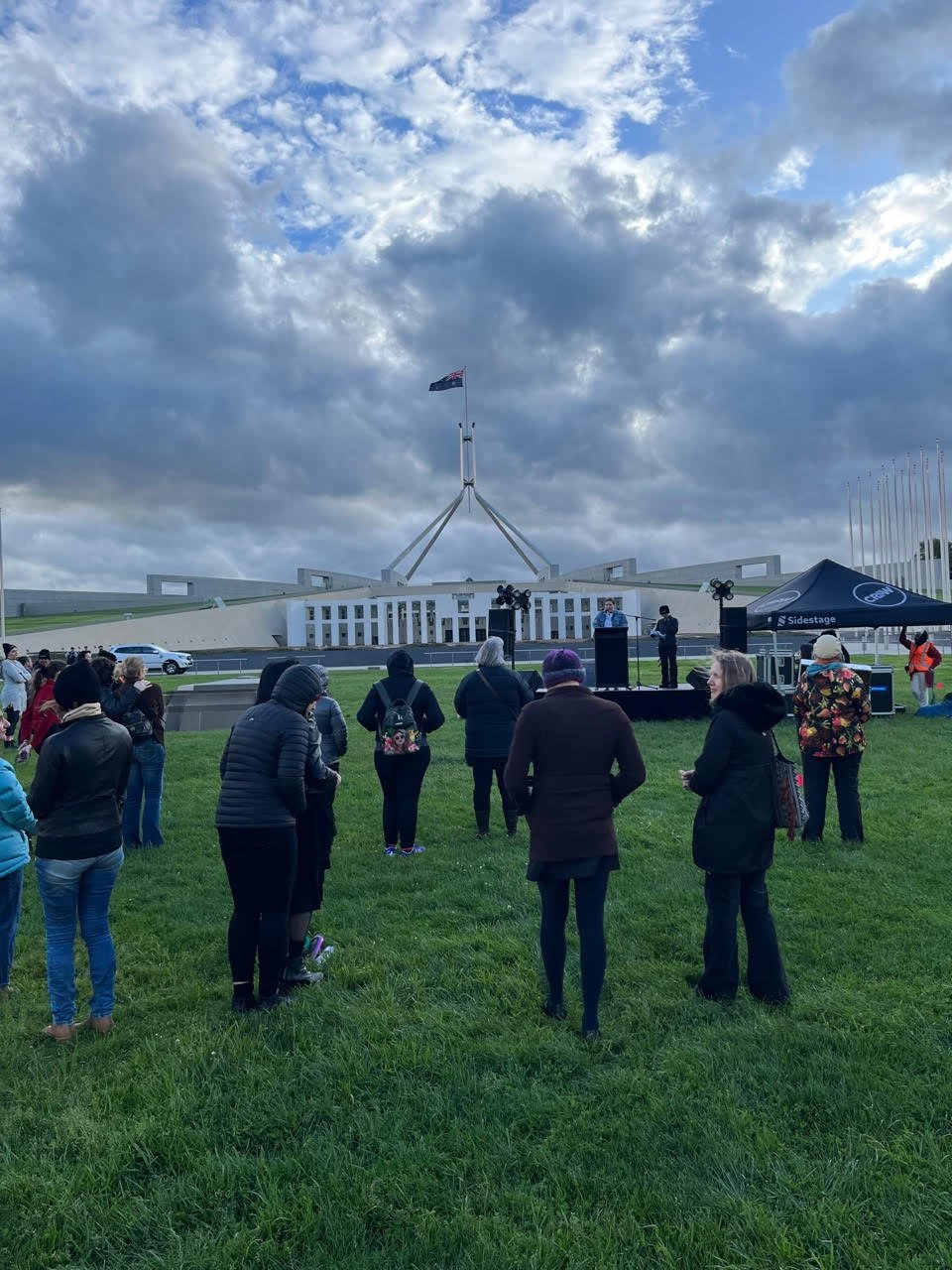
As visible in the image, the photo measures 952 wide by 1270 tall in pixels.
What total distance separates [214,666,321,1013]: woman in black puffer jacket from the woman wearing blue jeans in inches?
A: 22.4

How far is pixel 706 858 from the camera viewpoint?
13.6ft

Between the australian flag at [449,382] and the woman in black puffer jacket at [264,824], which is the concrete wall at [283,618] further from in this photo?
the woman in black puffer jacket at [264,824]

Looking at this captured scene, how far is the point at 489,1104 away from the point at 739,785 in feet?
6.15

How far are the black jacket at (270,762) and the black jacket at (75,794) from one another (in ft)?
1.84

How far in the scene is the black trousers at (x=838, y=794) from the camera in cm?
689

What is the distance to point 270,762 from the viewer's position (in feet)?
13.6

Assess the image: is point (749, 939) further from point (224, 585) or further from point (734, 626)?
point (224, 585)

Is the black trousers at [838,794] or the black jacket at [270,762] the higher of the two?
the black jacket at [270,762]

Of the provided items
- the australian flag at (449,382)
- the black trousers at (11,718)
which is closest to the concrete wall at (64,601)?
the australian flag at (449,382)

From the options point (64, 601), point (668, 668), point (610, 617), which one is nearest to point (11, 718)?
point (610, 617)

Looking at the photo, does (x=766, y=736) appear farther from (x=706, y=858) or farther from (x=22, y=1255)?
(x=22, y=1255)

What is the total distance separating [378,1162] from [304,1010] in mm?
1311

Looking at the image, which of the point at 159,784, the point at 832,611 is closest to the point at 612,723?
the point at 159,784

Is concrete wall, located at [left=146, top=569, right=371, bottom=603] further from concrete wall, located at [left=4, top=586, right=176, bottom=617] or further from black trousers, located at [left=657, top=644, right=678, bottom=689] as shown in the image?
black trousers, located at [left=657, top=644, right=678, bottom=689]
